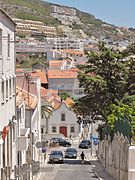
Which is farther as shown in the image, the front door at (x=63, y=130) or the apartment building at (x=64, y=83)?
the apartment building at (x=64, y=83)

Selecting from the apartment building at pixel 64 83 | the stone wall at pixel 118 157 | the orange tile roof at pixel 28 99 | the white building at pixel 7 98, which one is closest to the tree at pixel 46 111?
the orange tile roof at pixel 28 99

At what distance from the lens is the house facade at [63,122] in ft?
263

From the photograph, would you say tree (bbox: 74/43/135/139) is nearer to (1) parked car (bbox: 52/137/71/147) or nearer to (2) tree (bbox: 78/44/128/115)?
(2) tree (bbox: 78/44/128/115)

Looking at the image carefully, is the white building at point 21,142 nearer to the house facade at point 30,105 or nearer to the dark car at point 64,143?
the house facade at point 30,105

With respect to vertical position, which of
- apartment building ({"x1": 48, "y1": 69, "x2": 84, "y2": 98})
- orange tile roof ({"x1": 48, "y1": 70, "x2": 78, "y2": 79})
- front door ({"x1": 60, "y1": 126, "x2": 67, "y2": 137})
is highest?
orange tile roof ({"x1": 48, "y1": 70, "x2": 78, "y2": 79})

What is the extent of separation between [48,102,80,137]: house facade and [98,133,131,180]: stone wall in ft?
133

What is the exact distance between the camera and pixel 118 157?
31.8 meters

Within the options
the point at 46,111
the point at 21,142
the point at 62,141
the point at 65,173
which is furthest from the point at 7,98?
the point at 62,141

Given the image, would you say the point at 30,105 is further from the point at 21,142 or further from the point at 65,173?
the point at 21,142

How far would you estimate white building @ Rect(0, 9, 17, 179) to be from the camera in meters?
25.3

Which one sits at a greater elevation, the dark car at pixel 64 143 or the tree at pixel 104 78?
the tree at pixel 104 78

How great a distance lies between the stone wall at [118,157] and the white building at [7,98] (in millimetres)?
5920

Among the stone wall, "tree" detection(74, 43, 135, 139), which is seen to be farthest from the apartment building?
the stone wall

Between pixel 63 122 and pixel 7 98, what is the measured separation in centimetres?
5324
